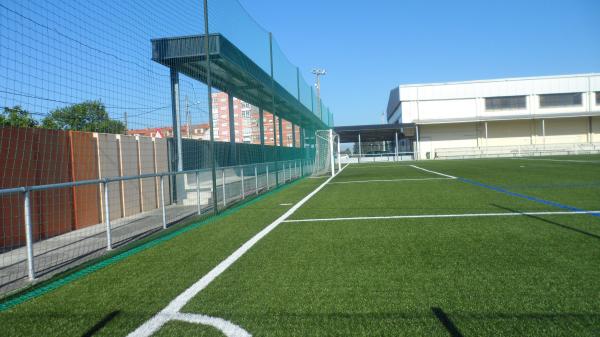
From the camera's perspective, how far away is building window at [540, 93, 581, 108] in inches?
1688

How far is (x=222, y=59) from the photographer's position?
9570mm

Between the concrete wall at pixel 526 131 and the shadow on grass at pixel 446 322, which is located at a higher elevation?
the concrete wall at pixel 526 131

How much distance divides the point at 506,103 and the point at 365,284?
45166 millimetres

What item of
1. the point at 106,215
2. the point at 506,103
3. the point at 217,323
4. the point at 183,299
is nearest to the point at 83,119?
the point at 106,215

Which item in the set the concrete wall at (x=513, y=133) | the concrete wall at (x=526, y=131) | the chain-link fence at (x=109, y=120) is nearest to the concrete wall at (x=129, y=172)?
the chain-link fence at (x=109, y=120)

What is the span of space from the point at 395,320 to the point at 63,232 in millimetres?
6112

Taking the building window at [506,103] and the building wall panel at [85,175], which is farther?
the building window at [506,103]

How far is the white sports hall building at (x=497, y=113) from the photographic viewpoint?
41781 mm

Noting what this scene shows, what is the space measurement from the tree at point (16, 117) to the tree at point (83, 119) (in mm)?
221

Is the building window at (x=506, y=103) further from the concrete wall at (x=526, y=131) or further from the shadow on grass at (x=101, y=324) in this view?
the shadow on grass at (x=101, y=324)

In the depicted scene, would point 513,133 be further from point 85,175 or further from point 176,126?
point 85,175

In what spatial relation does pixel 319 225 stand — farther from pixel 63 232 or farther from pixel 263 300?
pixel 63 232

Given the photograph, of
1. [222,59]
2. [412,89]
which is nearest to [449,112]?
[412,89]

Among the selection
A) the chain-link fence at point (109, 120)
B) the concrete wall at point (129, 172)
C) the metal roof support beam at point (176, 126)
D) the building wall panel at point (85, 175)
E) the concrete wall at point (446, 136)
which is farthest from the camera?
the concrete wall at point (446, 136)
